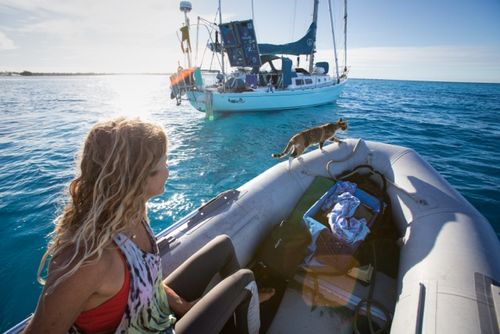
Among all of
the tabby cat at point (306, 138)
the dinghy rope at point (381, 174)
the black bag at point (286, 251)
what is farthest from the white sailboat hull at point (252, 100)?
the black bag at point (286, 251)

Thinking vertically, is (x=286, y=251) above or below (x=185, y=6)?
below

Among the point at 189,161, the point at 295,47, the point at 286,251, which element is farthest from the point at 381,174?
the point at 295,47

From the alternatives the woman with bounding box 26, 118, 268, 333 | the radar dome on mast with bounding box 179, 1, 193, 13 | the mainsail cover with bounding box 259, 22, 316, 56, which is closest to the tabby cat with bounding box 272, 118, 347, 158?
the woman with bounding box 26, 118, 268, 333

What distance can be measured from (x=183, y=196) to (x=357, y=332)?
4.05m

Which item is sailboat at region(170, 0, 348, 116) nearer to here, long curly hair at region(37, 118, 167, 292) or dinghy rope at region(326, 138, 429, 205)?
dinghy rope at region(326, 138, 429, 205)

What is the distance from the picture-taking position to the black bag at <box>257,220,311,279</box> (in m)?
2.28

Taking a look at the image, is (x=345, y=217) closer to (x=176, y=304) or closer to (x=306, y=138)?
(x=176, y=304)

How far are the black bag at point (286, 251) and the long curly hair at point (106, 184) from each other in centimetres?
165

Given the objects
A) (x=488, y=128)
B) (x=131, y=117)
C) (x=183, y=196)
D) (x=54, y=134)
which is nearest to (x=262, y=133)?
(x=183, y=196)

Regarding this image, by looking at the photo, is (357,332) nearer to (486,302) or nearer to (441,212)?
(486,302)

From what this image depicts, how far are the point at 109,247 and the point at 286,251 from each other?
172 centimetres

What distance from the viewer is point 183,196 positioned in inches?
202

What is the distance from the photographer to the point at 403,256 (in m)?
2.20

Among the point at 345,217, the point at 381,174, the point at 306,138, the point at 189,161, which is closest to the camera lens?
the point at 345,217
